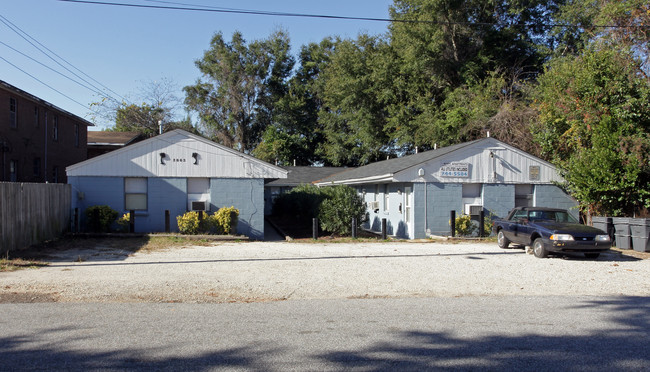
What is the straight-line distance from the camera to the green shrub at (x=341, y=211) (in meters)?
20.0

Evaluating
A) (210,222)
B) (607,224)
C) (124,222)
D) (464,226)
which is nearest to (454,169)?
(464,226)

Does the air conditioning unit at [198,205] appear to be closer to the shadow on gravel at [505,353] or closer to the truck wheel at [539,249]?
the truck wheel at [539,249]

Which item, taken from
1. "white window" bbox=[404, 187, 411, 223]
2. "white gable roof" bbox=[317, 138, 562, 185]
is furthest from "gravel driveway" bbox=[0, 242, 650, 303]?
"white window" bbox=[404, 187, 411, 223]

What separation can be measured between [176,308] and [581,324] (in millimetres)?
5872

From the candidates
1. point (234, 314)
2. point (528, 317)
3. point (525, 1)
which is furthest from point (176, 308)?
point (525, 1)

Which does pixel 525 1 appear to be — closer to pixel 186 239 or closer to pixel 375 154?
pixel 375 154

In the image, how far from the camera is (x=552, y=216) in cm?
1452

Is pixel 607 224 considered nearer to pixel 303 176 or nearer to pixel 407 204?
pixel 407 204

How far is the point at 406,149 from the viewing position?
40031mm

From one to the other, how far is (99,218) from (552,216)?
15750mm

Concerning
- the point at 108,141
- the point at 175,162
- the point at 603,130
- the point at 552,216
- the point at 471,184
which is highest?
the point at 108,141

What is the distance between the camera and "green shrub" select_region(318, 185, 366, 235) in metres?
20.0

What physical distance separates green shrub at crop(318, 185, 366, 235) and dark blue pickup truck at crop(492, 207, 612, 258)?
625cm

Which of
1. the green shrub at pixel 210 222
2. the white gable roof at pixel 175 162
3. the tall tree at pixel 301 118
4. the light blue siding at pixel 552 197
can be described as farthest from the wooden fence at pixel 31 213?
the tall tree at pixel 301 118
